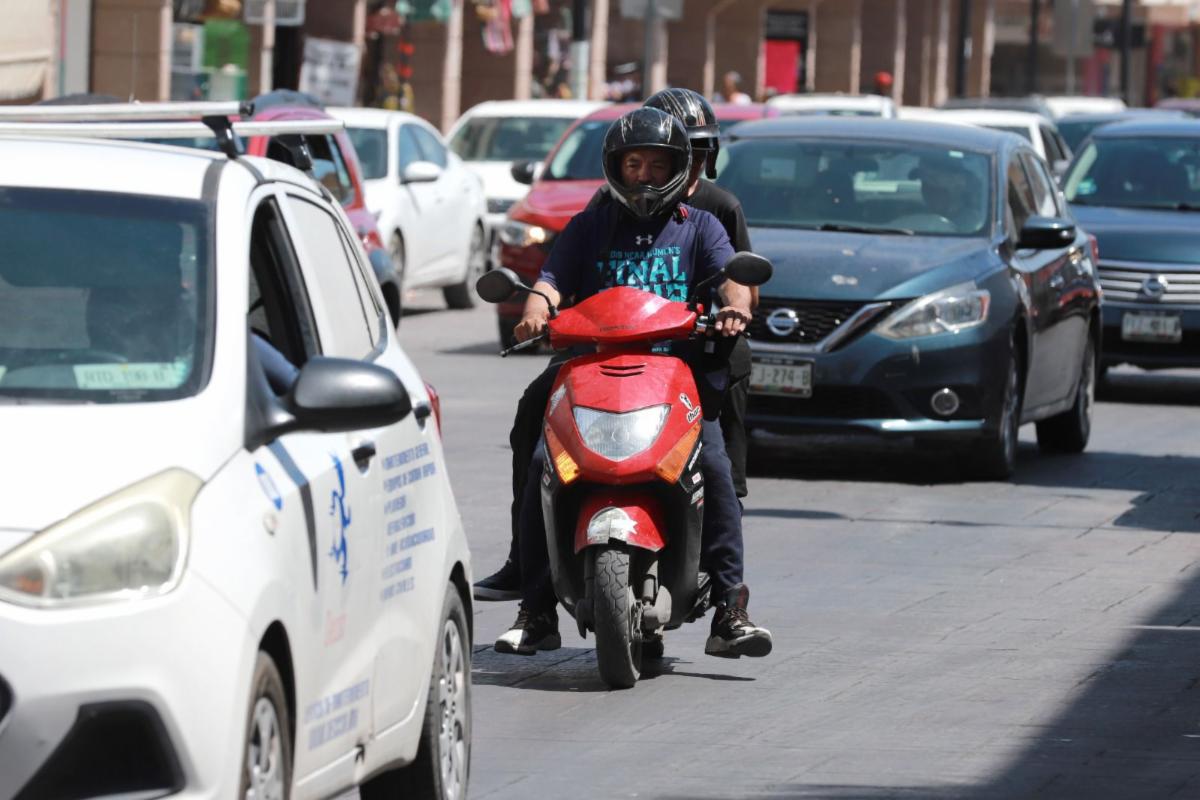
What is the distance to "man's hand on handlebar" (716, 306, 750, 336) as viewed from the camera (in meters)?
8.27

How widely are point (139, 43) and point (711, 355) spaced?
77.5 ft

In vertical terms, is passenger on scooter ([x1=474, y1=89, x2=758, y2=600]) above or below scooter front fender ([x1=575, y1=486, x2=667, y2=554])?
above

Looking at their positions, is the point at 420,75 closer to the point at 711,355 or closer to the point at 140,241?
the point at 711,355

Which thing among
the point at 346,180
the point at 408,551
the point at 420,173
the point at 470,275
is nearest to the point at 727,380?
the point at 408,551

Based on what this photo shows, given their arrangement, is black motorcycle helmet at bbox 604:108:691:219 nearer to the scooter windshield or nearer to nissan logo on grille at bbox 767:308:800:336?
the scooter windshield

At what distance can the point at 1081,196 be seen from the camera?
20203mm

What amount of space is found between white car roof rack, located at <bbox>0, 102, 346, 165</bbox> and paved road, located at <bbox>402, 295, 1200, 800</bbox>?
1.64 m

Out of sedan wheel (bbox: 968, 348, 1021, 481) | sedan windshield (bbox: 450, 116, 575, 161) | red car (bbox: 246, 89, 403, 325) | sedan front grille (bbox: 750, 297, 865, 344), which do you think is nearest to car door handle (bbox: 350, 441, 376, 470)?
sedan front grille (bbox: 750, 297, 865, 344)

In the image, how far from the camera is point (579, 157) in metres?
22.2

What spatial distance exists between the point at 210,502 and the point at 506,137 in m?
24.5

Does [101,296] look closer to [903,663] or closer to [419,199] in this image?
[903,663]

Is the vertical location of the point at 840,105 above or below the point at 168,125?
above

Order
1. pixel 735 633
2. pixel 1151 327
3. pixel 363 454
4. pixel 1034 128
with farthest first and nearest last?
pixel 1034 128, pixel 1151 327, pixel 735 633, pixel 363 454

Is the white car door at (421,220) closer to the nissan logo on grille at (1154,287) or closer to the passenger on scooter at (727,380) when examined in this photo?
the nissan logo on grille at (1154,287)
